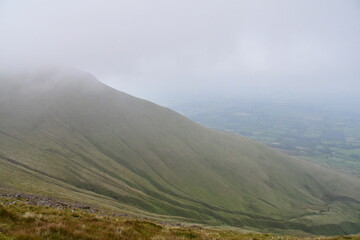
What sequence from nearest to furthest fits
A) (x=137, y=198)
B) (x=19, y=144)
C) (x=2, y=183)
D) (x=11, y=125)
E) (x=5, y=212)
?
(x=5, y=212) < (x=2, y=183) < (x=137, y=198) < (x=19, y=144) < (x=11, y=125)

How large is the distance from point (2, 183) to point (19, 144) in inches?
3788

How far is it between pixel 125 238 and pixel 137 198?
15258 centimetres

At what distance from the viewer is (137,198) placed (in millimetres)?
157250

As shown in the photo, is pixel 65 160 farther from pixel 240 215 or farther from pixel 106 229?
pixel 106 229

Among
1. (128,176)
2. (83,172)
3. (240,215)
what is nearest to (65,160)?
(83,172)

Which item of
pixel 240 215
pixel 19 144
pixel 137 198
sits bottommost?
pixel 240 215

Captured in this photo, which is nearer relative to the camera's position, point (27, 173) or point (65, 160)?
point (27, 173)

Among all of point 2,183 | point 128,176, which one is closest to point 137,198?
point 128,176

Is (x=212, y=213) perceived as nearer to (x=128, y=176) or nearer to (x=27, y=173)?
(x=128, y=176)

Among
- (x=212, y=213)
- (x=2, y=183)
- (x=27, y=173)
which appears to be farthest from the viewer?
(x=212, y=213)

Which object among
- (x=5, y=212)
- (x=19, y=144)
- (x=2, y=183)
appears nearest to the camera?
(x=5, y=212)

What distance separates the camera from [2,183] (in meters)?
88.6

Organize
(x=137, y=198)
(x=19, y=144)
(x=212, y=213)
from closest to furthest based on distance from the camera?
(x=137, y=198) < (x=19, y=144) < (x=212, y=213)

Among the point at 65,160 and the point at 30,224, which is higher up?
the point at 30,224
